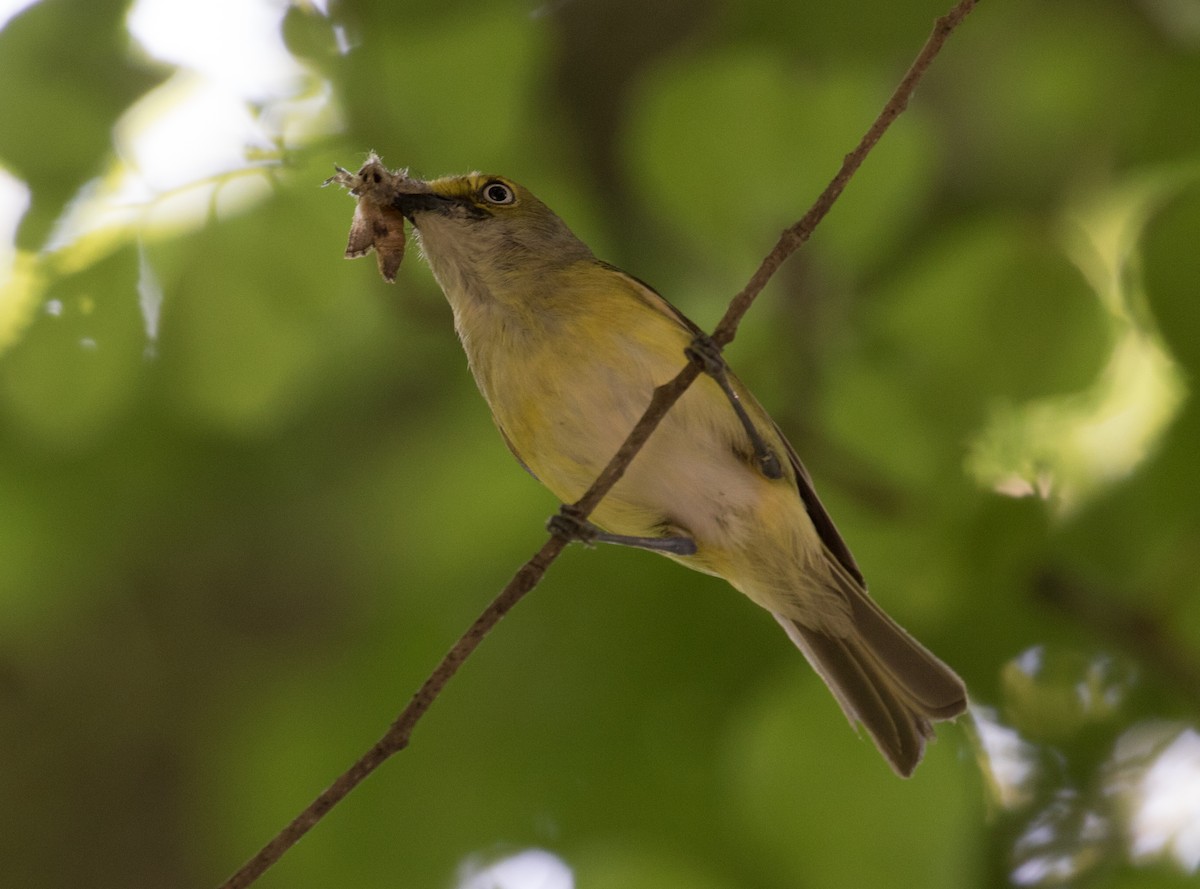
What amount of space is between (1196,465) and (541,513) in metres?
1.50

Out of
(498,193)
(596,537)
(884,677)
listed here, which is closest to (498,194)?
(498,193)

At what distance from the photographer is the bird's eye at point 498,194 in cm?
343

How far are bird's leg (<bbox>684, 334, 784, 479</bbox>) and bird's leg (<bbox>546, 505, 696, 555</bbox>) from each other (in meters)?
0.28

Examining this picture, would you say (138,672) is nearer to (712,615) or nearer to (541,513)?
(541,513)

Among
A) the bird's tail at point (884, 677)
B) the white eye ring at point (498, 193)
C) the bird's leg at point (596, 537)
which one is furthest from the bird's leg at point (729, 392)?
the white eye ring at point (498, 193)

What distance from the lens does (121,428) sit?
3504 millimetres

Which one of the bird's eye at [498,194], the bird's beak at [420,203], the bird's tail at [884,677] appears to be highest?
the bird's beak at [420,203]

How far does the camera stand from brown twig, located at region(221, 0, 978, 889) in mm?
1803

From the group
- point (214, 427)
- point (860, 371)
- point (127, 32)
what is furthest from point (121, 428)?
point (860, 371)

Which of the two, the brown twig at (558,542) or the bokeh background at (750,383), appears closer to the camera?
the brown twig at (558,542)

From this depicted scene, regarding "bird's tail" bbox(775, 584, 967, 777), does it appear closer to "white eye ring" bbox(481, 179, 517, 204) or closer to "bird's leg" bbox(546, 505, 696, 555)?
"bird's leg" bbox(546, 505, 696, 555)

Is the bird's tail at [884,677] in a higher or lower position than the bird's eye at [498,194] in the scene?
lower

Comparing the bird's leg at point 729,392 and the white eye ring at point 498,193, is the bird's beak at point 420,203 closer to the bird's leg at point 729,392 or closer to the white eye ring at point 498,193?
the white eye ring at point 498,193

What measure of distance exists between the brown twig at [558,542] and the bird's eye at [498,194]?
1.34m
